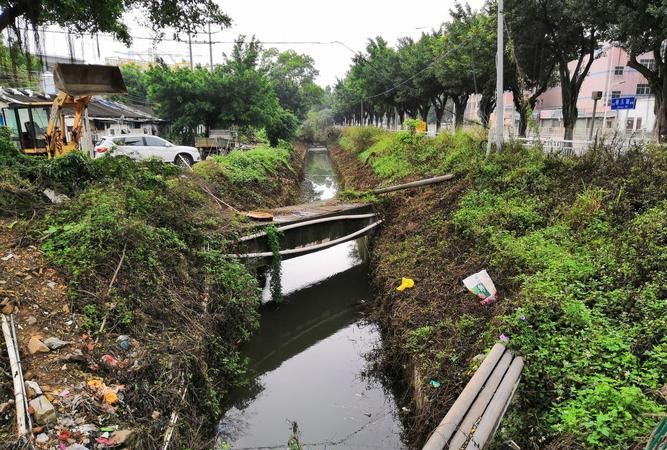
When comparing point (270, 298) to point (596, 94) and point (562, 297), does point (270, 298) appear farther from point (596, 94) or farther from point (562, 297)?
point (596, 94)

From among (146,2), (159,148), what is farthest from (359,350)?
(159,148)

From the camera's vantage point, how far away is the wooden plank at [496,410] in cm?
401

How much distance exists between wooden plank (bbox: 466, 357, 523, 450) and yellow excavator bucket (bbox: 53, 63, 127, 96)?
10278 millimetres

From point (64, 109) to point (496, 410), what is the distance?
14175mm

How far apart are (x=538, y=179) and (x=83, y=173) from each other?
10049 mm

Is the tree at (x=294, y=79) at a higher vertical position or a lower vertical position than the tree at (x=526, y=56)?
higher

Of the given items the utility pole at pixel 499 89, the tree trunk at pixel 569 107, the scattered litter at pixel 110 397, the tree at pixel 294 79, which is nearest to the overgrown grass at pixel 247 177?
the utility pole at pixel 499 89

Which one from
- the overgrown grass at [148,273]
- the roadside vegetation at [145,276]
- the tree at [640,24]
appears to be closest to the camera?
the roadside vegetation at [145,276]

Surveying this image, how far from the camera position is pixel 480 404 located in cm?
441

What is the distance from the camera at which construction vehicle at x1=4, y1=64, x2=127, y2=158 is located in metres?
10.1

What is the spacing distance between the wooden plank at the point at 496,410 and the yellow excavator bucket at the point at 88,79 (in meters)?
10.3

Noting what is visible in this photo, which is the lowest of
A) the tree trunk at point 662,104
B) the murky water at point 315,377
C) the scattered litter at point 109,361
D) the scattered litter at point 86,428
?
the murky water at point 315,377

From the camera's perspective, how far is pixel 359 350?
29.0ft

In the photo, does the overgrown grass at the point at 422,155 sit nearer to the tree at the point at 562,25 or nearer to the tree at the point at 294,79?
the tree at the point at 562,25
